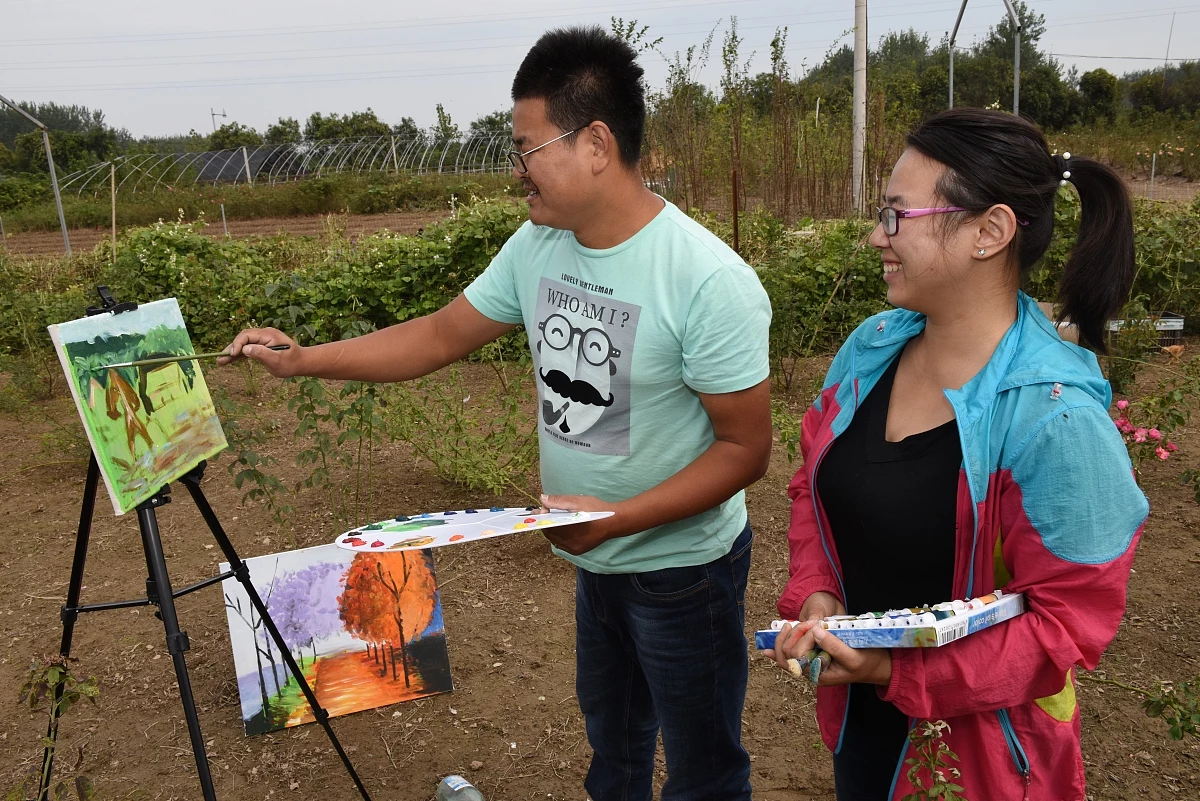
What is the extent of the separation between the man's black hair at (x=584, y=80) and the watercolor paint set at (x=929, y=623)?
961 mm

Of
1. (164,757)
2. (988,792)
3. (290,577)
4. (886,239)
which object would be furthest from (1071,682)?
(164,757)

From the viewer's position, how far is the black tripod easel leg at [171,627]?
1819mm

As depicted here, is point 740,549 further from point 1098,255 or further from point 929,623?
point 1098,255

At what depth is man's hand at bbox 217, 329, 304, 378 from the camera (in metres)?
1.99

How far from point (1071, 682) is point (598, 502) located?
821mm

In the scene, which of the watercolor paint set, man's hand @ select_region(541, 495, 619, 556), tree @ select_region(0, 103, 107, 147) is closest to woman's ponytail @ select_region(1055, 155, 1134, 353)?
the watercolor paint set

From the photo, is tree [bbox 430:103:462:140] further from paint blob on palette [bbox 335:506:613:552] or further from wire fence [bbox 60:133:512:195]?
paint blob on palette [bbox 335:506:613:552]

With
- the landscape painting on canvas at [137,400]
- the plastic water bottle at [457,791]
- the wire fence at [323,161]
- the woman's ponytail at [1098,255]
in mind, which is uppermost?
the wire fence at [323,161]

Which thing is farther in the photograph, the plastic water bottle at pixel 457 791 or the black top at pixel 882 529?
the plastic water bottle at pixel 457 791

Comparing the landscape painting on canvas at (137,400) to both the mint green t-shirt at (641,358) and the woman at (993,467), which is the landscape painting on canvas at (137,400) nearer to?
the mint green t-shirt at (641,358)

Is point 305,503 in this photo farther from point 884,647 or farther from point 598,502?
point 884,647

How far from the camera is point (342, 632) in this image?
9.65 ft

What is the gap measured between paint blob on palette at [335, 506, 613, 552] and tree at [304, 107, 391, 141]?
3864cm

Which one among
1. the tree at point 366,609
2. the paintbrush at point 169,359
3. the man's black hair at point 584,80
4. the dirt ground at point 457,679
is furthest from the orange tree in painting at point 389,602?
the man's black hair at point 584,80
